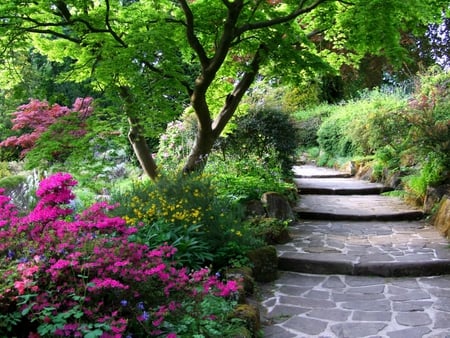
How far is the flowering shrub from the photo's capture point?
2.01 metres

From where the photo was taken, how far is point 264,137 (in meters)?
9.09

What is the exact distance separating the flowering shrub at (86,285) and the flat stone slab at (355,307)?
1.31 meters

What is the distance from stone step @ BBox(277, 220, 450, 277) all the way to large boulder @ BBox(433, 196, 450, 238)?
106mm

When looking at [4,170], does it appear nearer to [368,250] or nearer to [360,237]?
[360,237]

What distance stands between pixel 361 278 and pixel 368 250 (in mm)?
756

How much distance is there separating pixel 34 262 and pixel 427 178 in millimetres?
6835

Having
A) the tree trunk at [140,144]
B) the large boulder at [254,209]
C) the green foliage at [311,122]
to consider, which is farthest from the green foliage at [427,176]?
the green foliage at [311,122]

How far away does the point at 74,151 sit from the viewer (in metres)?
5.55

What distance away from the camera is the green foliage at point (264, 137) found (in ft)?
29.5

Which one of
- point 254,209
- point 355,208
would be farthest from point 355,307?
point 355,208

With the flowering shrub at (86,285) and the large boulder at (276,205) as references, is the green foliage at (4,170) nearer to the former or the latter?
the large boulder at (276,205)

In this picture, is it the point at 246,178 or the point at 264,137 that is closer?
the point at 246,178

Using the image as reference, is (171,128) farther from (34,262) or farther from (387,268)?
(34,262)

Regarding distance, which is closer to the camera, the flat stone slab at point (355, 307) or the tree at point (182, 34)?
the flat stone slab at point (355, 307)
